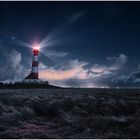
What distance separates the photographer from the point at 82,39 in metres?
5.38

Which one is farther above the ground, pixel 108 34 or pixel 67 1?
pixel 67 1

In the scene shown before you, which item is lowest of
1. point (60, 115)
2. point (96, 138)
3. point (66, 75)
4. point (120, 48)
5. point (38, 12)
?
point (96, 138)

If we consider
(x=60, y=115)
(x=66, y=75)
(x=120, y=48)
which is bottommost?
(x=60, y=115)

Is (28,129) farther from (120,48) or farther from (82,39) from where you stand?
(120,48)

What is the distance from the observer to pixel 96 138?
3.70 metres

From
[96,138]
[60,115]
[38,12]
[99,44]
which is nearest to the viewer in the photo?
[96,138]

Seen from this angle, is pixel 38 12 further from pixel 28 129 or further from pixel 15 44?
pixel 28 129

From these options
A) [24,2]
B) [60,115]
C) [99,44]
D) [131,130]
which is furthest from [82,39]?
[131,130]

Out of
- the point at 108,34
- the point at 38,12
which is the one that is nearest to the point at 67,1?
the point at 38,12

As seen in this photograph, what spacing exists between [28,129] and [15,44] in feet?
8.63

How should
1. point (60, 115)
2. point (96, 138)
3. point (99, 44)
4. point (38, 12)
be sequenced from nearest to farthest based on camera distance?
point (96, 138) → point (60, 115) → point (38, 12) → point (99, 44)

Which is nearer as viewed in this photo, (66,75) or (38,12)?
(38,12)

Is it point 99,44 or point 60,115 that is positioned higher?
point 99,44

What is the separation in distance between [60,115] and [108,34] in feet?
7.86
